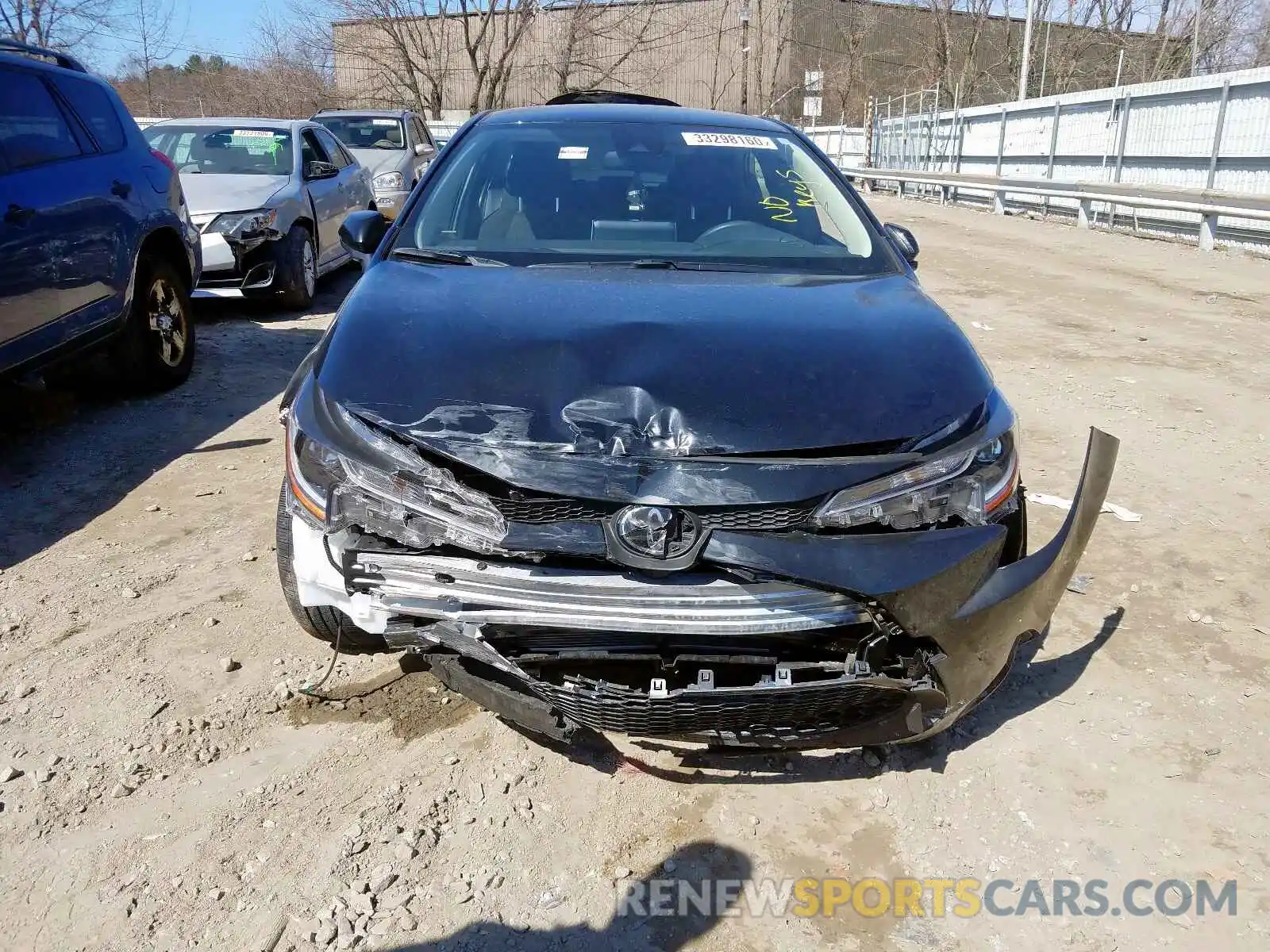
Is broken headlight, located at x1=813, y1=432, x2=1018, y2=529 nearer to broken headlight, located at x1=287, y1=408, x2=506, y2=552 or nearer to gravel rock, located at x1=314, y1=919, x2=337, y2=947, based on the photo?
broken headlight, located at x1=287, y1=408, x2=506, y2=552

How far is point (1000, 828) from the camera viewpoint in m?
2.42

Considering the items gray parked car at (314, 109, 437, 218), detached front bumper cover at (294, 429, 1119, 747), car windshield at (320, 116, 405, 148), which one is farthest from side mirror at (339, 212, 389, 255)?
car windshield at (320, 116, 405, 148)

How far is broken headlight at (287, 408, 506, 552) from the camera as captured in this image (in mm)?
2094

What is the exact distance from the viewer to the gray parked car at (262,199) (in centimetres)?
755

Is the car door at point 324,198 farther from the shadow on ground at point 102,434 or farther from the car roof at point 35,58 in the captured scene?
the car roof at point 35,58

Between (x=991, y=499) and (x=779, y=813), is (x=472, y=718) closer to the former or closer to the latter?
(x=779, y=813)

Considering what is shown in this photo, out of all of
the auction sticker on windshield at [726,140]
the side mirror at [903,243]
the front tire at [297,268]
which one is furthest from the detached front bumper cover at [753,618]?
the front tire at [297,268]

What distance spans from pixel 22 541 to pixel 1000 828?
3.74 meters

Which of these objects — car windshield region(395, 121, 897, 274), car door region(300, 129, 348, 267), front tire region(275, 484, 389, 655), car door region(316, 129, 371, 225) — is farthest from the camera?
car door region(316, 129, 371, 225)

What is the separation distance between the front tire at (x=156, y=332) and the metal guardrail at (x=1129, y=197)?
27.2 feet

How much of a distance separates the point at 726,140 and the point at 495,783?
2.56m

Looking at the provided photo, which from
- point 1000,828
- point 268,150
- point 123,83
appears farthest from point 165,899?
point 123,83

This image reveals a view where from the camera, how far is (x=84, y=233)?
15.9 feet

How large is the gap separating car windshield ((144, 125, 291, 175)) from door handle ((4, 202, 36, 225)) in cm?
428
